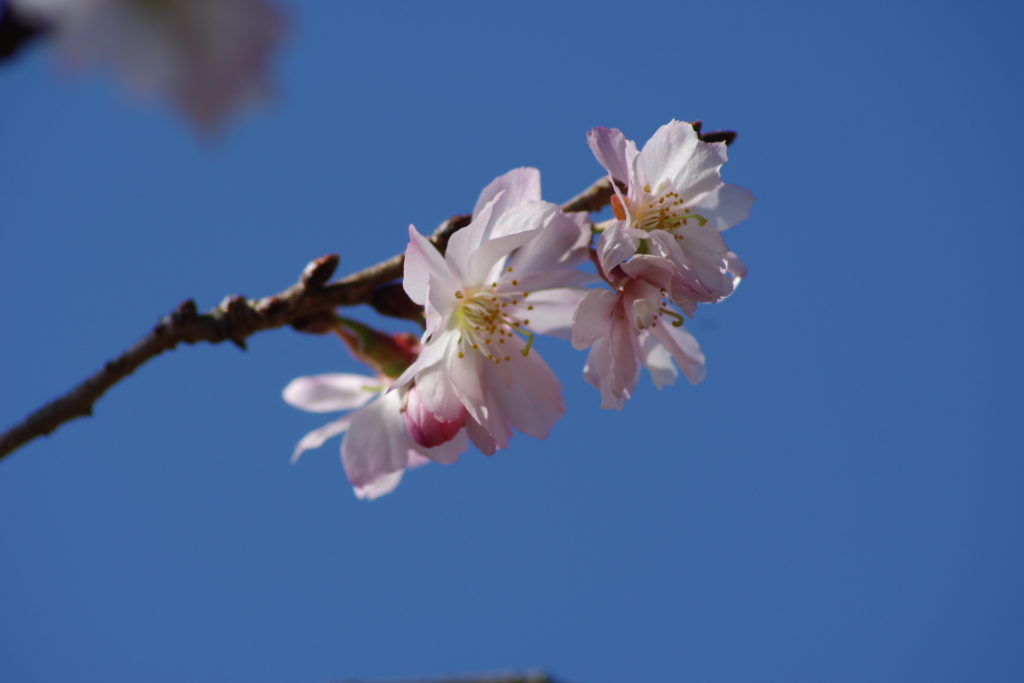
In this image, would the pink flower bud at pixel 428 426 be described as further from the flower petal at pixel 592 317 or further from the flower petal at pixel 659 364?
the flower petal at pixel 659 364

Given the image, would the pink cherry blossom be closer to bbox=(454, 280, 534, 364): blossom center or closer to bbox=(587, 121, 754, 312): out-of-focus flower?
bbox=(454, 280, 534, 364): blossom center

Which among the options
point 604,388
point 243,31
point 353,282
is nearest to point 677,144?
point 604,388

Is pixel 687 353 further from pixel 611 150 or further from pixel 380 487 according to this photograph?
pixel 380 487

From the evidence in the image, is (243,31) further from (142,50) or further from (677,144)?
(677,144)

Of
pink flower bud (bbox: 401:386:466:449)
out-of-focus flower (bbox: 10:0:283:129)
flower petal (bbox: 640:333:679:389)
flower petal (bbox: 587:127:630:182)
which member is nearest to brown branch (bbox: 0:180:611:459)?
flower petal (bbox: 587:127:630:182)

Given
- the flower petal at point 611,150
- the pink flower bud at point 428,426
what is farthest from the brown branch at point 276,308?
the pink flower bud at point 428,426

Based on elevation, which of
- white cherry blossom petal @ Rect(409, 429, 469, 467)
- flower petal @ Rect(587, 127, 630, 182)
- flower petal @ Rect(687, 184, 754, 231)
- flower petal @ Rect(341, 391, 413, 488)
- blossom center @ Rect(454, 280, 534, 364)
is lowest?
white cherry blossom petal @ Rect(409, 429, 469, 467)
